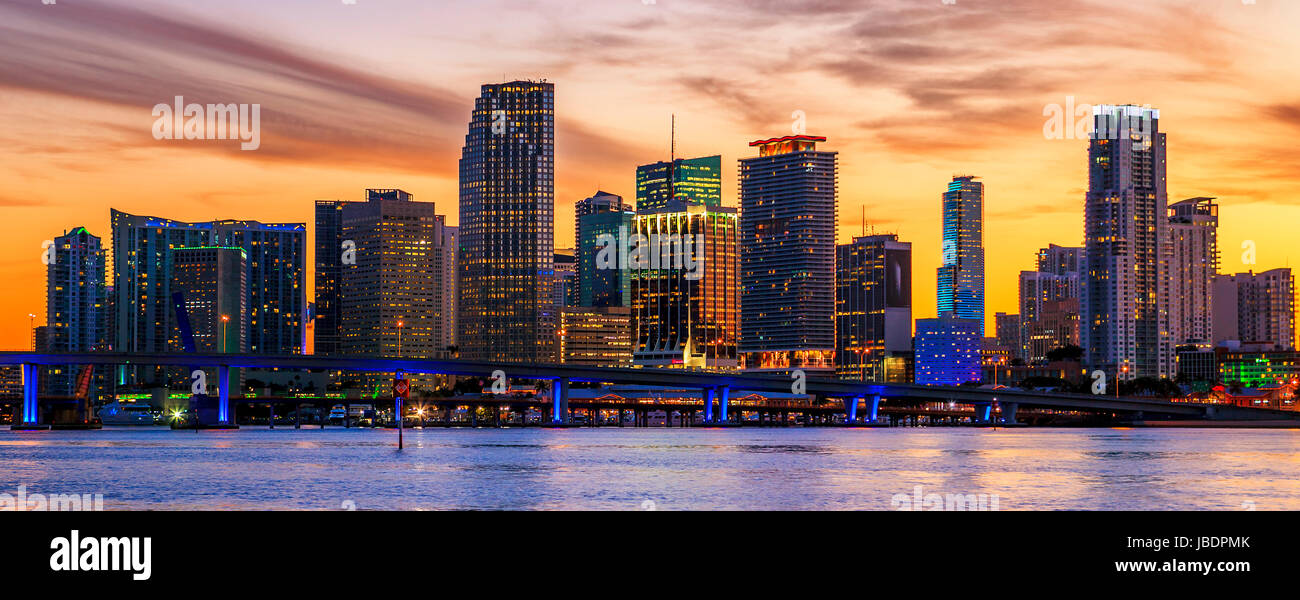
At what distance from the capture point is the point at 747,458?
342 ft

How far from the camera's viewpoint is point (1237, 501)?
6050 cm
